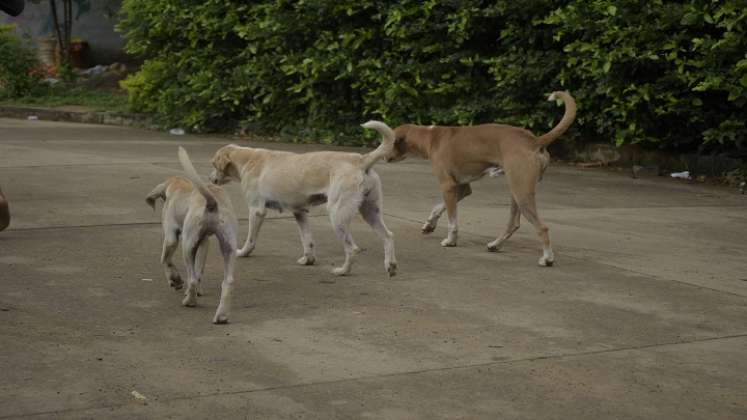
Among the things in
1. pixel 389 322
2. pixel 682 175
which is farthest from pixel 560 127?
pixel 682 175

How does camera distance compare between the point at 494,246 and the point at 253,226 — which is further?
the point at 494,246

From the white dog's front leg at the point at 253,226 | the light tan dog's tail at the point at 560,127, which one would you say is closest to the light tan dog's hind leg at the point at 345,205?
the white dog's front leg at the point at 253,226

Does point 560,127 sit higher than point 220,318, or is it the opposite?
point 560,127

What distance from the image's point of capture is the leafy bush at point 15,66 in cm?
2055

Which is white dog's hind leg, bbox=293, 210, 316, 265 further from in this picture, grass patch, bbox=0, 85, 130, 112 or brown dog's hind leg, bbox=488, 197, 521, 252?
grass patch, bbox=0, 85, 130, 112

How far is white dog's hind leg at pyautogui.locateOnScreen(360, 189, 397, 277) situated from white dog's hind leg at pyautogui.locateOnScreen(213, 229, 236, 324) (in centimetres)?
123

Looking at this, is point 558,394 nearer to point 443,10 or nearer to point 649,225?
point 649,225

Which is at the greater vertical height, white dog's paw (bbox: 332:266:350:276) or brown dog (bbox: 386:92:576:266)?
Result: brown dog (bbox: 386:92:576:266)

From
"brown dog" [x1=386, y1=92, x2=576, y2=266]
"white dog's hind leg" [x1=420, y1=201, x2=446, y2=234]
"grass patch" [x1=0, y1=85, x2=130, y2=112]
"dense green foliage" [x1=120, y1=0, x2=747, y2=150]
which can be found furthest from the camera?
"grass patch" [x1=0, y1=85, x2=130, y2=112]

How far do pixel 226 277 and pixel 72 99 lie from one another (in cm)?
1541

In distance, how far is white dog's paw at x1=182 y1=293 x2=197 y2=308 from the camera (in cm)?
589

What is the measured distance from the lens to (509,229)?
304 inches

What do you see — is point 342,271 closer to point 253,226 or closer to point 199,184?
point 253,226

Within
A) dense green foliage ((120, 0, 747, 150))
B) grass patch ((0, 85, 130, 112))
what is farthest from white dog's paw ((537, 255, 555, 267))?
grass patch ((0, 85, 130, 112))
